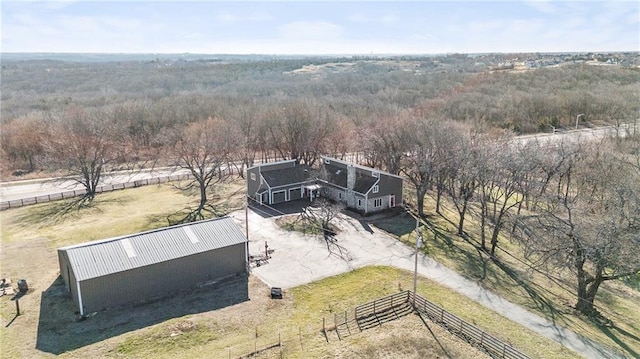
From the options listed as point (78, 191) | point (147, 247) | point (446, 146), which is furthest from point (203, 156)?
point (446, 146)

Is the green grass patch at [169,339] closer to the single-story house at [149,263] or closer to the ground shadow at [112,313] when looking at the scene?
the ground shadow at [112,313]

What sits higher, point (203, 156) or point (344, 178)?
point (203, 156)

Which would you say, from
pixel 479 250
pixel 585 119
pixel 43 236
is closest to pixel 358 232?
pixel 479 250

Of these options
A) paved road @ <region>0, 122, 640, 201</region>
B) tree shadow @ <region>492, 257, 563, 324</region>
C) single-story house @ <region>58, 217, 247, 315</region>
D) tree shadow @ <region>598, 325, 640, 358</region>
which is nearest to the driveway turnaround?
tree shadow @ <region>492, 257, 563, 324</region>

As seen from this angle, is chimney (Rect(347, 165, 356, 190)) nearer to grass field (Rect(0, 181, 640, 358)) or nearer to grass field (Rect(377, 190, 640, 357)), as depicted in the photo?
grass field (Rect(377, 190, 640, 357))

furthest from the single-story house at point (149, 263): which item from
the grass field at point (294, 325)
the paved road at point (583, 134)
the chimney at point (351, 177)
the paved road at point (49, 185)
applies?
the paved road at point (583, 134)

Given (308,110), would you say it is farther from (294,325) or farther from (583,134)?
(583,134)
